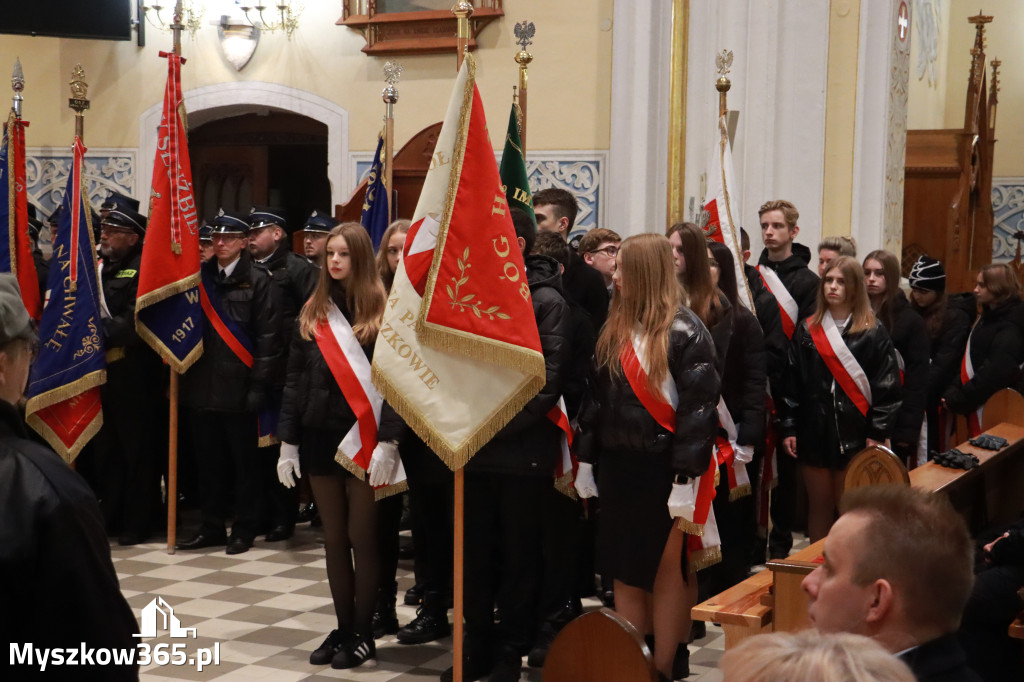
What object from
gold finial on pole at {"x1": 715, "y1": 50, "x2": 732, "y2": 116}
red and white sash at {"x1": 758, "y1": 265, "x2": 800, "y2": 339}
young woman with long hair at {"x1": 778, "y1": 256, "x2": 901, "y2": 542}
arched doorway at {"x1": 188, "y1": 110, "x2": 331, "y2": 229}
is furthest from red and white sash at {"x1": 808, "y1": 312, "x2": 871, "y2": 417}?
arched doorway at {"x1": 188, "y1": 110, "x2": 331, "y2": 229}

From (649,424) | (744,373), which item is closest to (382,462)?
(649,424)

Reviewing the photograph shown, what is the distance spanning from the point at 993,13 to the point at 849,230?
6657 millimetres

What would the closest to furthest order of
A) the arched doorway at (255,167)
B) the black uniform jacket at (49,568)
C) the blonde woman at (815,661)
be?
the blonde woman at (815,661) < the black uniform jacket at (49,568) < the arched doorway at (255,167)

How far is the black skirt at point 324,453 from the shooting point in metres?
4.44

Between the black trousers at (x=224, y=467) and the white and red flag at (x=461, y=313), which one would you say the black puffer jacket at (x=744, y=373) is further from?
the black trousers at (x=224, y=467)

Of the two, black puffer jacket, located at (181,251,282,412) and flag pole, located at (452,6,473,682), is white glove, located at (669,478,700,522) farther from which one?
black puffer jacket, located at (181,251,282,412)

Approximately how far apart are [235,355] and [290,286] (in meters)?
0.49

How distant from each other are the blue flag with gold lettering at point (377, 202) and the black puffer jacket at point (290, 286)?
30.8 inches

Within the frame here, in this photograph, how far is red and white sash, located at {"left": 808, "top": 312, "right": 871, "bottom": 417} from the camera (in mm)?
5375

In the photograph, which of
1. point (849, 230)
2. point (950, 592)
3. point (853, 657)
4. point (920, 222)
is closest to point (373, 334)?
point (950, 592)

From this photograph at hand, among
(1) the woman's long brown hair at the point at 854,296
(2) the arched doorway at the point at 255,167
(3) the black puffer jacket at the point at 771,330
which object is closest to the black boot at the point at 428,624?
(3) the black puffer jacket at the point at 771,330

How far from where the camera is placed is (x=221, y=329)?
20.8 ft

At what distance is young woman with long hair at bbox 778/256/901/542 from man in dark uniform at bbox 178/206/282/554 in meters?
2.82

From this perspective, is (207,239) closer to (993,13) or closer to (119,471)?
(119,471)
